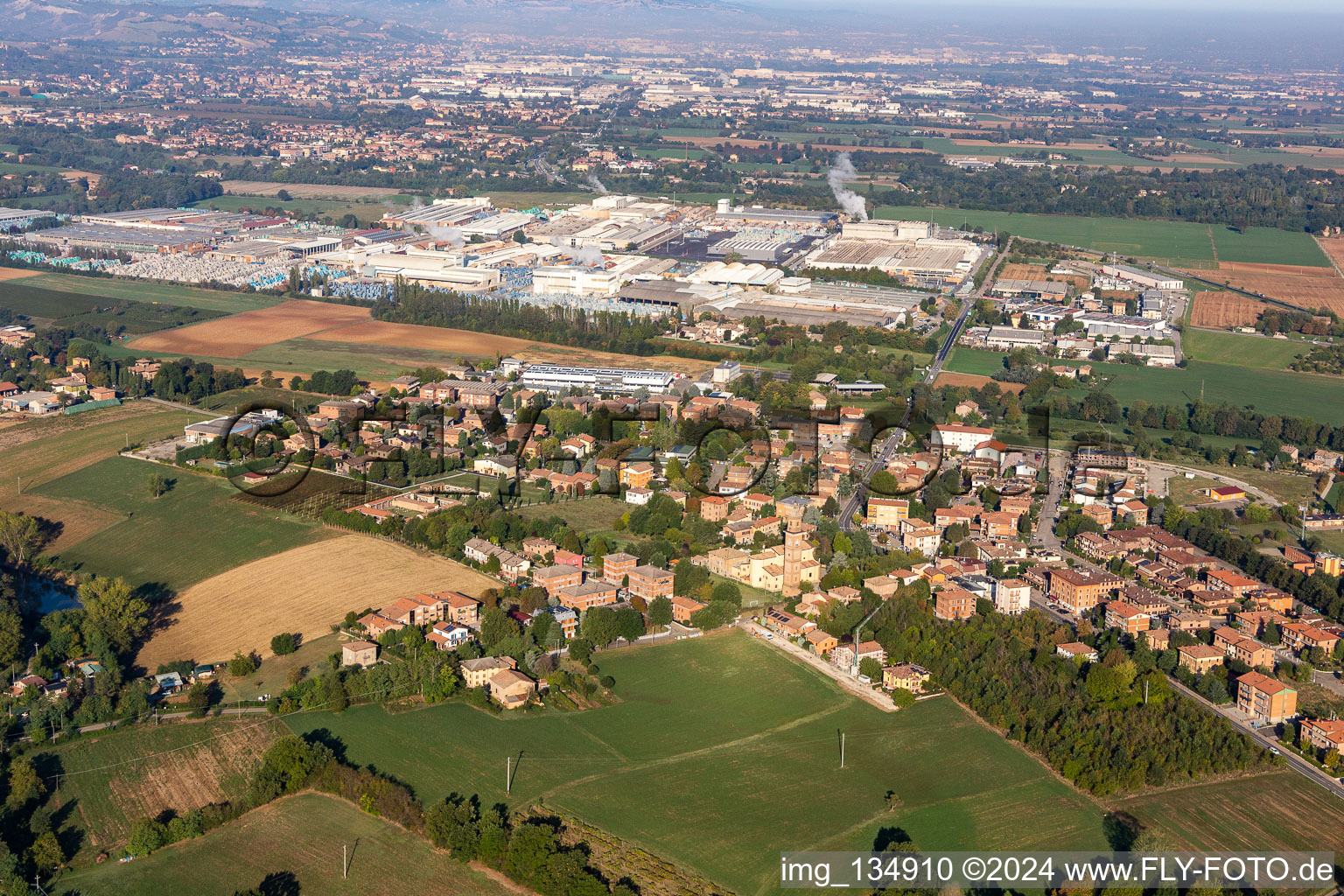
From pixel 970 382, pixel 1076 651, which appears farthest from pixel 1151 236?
pixel 1076 651

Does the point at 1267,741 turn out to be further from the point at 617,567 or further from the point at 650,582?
the point at 617,567

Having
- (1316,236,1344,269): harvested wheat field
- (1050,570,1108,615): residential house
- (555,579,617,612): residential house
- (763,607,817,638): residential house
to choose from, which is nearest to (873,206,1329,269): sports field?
(1316,236,1344,269): harvested wheat field

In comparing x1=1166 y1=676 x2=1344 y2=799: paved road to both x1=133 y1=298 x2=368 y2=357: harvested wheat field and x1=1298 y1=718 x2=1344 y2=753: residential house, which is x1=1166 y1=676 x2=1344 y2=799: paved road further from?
x1=133 y1=298 x2=368 y2=357: harvested wheat field

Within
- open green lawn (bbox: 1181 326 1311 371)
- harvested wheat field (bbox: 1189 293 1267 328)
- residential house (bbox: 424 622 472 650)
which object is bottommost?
residential house (bbox: 424 622 472 650)

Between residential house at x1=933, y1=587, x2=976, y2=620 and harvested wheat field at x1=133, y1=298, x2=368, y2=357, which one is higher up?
harvested wheat field at x1=133, y1=298, x2=368, y2=357

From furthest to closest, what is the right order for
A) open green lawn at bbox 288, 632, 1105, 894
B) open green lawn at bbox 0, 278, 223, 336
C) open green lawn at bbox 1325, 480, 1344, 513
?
1. open green lawn at bbox 0, 278, 223, 336
2. open green lawn at bbox 1325, 480, 1344, 513
3. open green lawn at bbox 288, 632, 1105, 894

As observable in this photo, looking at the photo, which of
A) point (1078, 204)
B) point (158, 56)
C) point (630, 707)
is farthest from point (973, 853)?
point (158, 56)
